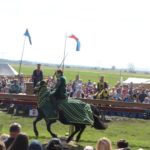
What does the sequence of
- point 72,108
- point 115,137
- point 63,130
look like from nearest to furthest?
point 72,108
point 115,137
point 63,130

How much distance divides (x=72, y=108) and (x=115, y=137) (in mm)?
3196

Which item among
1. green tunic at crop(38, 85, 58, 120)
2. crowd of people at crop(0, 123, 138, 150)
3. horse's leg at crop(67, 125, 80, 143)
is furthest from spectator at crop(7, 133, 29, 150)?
horse's leg at crop(67, 125, 80, 143)

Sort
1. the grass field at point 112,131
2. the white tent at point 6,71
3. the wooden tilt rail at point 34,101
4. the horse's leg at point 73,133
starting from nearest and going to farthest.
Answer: the horse's leg at point 73,133 → the grass field at point 112,131 → the wooden tilt rail at point 34,101 → the white tent at point 6,71

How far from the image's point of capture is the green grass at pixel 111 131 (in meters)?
17.2

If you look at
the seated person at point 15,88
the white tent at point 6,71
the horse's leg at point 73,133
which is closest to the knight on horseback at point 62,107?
the horse's leg at point 73,133

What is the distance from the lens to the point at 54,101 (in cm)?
1606

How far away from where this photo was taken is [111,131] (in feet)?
66.6

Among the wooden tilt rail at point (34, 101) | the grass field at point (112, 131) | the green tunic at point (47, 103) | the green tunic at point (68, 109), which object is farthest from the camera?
the wooden tilt rail at point (34, 101)

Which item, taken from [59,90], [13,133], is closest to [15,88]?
[59,90]

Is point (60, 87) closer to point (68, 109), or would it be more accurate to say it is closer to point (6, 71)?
point (68, 109)

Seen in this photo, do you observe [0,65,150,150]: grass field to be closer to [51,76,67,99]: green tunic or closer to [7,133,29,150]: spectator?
[51,76,67,99]: green tunic

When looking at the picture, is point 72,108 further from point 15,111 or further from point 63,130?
point 15,111

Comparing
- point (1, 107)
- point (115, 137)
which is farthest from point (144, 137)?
point (1, 107)

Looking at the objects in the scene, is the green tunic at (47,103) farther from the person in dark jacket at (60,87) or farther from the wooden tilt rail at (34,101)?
the wooden tilt rail at (34,101)
